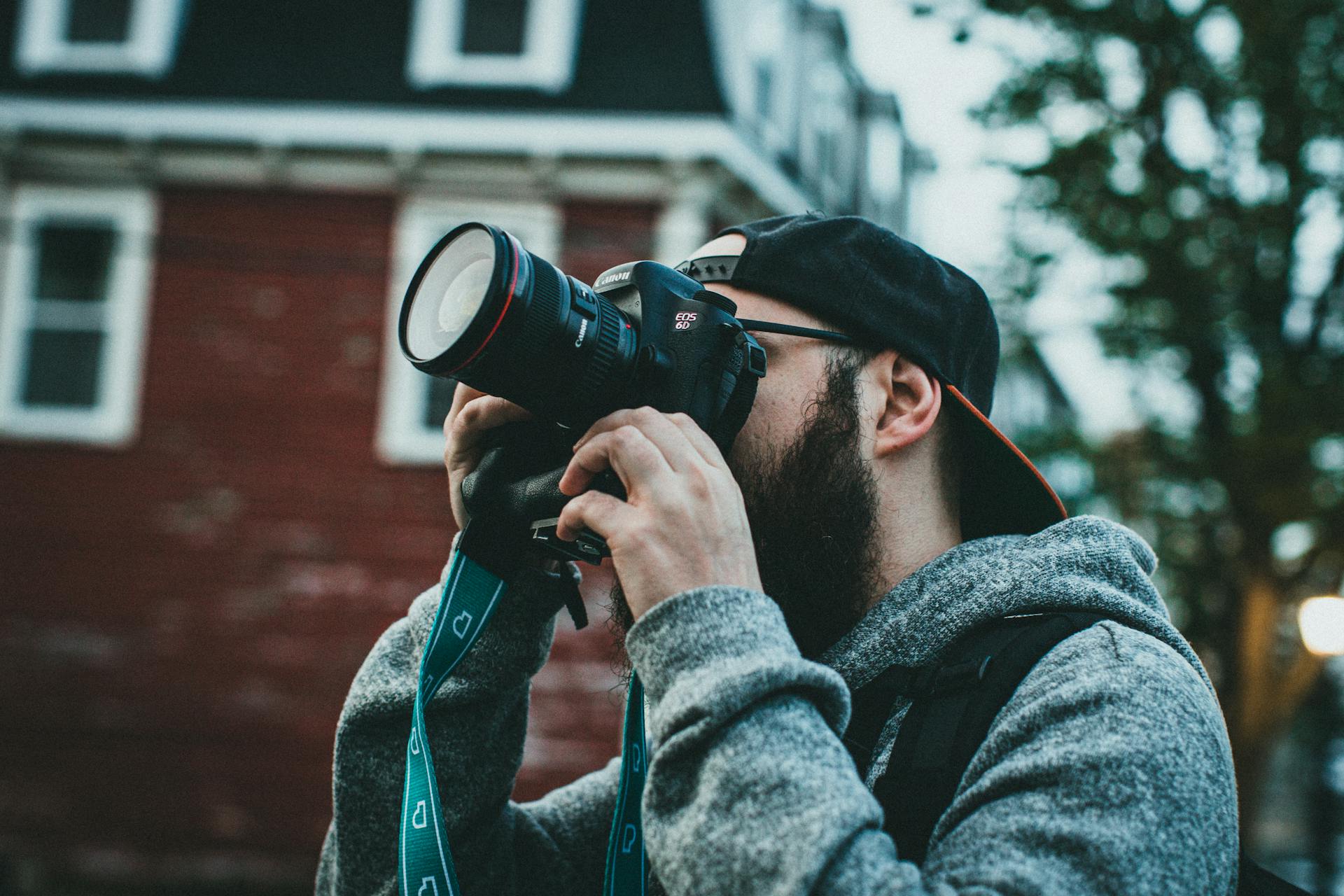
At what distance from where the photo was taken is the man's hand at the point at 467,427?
159 centimetres

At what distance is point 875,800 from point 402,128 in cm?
742

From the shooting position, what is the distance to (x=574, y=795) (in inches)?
76.0

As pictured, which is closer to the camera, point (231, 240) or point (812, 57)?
point (231, 240)

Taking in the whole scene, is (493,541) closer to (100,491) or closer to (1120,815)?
(1120,815)

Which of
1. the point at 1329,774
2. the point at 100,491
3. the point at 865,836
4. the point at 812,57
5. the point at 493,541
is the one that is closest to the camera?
the point at 865,836

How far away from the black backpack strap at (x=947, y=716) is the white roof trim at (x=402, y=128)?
256 inches

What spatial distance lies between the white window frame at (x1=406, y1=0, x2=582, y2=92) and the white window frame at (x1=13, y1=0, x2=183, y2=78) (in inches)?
74.4

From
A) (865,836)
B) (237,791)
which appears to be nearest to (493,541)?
(865,836)

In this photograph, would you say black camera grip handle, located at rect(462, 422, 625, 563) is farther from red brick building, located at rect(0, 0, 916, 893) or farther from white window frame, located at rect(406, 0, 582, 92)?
white window frame, located at rect(406, 0, 582, 92)

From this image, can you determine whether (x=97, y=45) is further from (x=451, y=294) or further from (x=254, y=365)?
(x=451, y=294)

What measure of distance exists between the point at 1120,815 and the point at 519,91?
7.65m

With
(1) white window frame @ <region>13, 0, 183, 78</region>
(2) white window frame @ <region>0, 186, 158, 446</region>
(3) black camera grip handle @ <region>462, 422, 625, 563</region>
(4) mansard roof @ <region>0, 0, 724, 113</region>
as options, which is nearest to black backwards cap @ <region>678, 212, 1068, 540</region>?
(3) black camera grip handle @ <region>462, 422, 625, 563</region>

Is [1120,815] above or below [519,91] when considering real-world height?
below

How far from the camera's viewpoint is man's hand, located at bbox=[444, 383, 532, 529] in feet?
5.22
